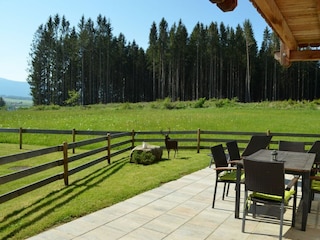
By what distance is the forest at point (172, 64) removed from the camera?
43.2 m

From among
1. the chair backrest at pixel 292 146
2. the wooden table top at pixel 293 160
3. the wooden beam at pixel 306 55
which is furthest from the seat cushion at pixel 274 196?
the wooden beam at pixel 306 55

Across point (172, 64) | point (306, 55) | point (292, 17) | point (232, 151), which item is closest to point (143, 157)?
point (232, 151)

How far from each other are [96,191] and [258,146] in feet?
11.0

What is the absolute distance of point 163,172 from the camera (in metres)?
7.00

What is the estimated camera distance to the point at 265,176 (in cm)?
349

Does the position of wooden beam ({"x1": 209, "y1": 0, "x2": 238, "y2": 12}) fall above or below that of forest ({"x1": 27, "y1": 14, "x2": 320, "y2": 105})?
below

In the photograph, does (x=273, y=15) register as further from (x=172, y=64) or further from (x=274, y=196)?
(x=172, y=64)

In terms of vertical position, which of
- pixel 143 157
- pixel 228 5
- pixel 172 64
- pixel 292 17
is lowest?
pixel 143 157

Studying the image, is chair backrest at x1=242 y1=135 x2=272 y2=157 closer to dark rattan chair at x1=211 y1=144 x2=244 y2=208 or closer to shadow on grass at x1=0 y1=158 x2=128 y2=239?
dark rattan chair at x1=211 y1=144 x2=244 y2=208

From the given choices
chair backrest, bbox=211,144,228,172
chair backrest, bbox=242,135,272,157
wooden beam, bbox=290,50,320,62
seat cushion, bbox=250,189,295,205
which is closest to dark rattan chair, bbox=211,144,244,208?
chair backrest, bbox=211,144,228,172

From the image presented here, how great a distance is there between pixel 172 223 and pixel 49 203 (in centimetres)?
209

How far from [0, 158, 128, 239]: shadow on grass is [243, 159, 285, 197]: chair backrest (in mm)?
2418

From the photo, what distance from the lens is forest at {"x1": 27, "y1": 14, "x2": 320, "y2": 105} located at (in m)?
43.2

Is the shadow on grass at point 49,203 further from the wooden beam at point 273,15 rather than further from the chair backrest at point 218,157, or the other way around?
the wooden beam at point 273,15
